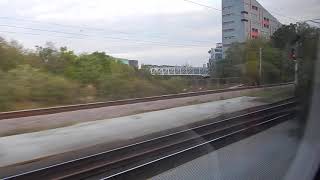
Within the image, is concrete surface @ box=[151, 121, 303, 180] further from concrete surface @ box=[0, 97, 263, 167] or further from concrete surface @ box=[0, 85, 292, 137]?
concrete surface @ box=[0, 85, 292, 137]

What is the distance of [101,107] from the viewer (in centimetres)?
2180

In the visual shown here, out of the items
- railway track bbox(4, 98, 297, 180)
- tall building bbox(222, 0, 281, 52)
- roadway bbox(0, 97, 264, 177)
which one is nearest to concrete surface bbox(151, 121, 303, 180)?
railway track bbox(4, 98, 297, 180)

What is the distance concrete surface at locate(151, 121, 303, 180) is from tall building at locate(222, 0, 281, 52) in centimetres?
594

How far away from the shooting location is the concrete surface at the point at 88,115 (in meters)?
16.0

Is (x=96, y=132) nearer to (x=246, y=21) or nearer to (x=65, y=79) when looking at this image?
(x=246, y=21)

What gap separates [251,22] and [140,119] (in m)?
5.32

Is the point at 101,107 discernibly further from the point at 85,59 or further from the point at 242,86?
the point at 85,59

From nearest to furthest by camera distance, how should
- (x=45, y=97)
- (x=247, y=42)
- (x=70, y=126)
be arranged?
(x=70, y=126) → (x=247, y=42) → (x=45, y=97)

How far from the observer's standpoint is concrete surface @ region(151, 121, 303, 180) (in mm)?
6754

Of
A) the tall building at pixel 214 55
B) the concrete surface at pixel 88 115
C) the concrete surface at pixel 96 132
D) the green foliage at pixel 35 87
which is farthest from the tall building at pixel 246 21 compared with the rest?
the green foliage at pixel 35 87

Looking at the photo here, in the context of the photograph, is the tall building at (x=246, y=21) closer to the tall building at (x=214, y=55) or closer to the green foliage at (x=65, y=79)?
the tall building at (x=214, y=55)

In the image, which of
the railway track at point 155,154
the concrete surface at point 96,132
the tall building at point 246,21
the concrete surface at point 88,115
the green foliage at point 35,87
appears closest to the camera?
the railway track at point 155,154

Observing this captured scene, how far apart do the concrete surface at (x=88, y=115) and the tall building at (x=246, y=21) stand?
2.28 m

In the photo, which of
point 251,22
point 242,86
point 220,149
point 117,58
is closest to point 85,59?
point 117,58
